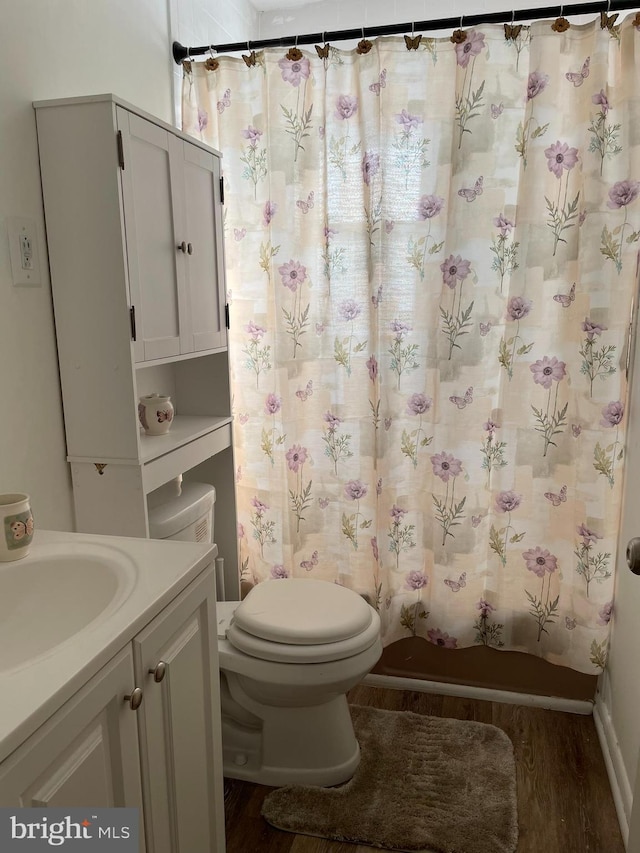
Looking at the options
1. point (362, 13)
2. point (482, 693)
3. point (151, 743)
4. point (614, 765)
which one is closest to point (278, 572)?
point (482, 693)

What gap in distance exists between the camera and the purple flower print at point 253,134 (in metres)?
2.16

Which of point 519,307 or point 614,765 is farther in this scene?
point 519,307

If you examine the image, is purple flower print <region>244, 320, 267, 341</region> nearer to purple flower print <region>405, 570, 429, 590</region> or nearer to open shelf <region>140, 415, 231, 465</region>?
open shelf <region>140, 415, 231, 465</region>

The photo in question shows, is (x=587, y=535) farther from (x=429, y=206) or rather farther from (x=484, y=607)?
(x=429, y=206)

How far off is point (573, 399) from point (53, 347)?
1.48 meters

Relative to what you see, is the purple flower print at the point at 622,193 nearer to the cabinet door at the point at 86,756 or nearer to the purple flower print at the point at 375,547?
the purple flower print at the point at 375,547

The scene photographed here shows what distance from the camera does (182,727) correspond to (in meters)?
1.22

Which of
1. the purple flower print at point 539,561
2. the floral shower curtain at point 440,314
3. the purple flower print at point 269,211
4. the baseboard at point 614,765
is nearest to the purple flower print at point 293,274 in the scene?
the floral shower curtain at point 440,314

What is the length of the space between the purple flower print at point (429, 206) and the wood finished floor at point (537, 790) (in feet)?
5.27

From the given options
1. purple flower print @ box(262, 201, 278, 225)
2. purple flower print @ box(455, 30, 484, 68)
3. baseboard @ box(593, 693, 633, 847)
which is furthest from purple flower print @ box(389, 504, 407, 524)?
purple flower print @ box(455, 30, 484, 68)

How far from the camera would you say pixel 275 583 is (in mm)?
2025

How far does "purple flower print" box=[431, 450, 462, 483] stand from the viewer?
220 cm

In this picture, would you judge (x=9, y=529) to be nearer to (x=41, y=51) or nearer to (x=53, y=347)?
(x=53, y=347)

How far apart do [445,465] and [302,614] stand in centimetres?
70
